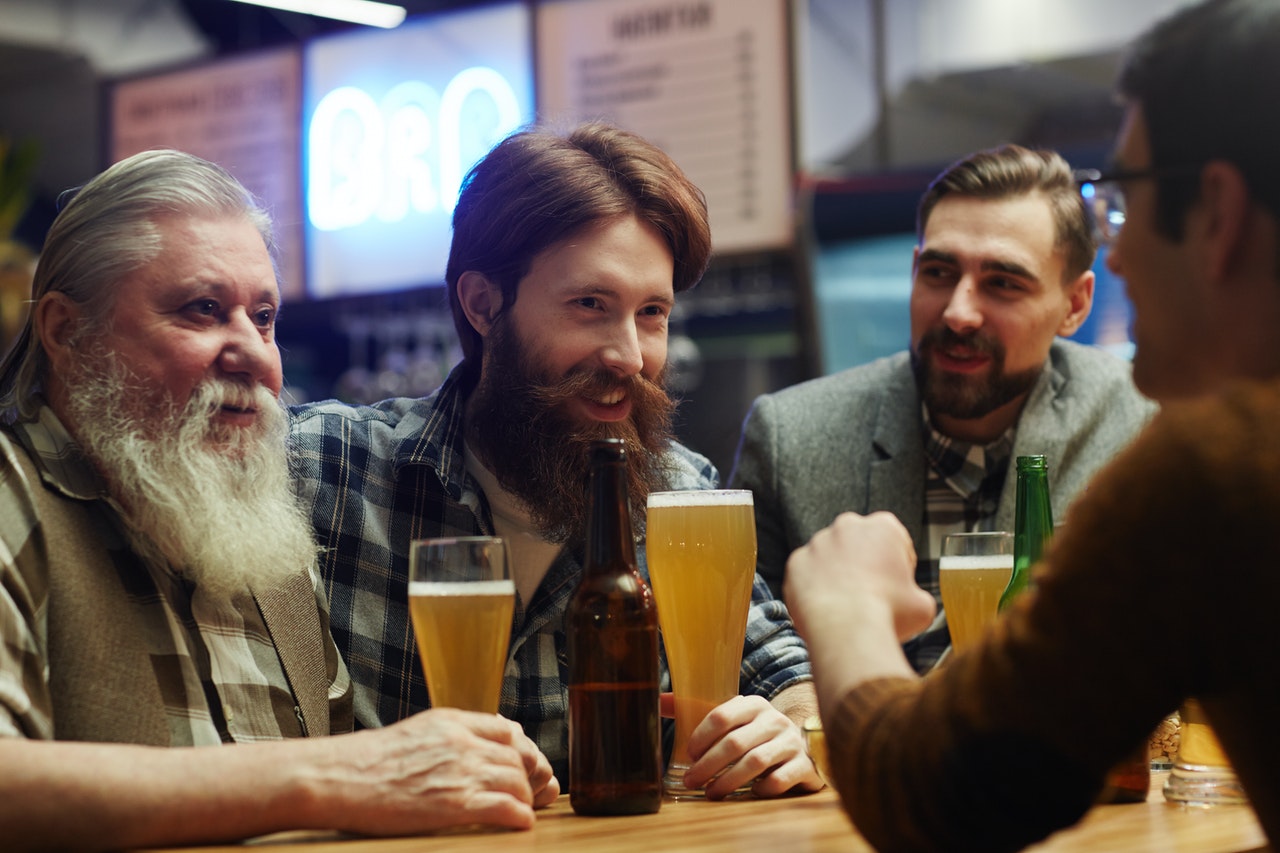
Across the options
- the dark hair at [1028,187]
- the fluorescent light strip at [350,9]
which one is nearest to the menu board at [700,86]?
the fluorescent light strip at [350,9]

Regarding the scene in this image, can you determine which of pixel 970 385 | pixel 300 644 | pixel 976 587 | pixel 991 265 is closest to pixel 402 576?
pixel 300 644

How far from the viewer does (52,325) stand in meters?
1.58

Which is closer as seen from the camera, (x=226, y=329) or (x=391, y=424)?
(x=226, y=329)

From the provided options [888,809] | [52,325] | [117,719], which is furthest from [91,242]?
[888,809]

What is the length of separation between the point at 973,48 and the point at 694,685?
559 centimetres

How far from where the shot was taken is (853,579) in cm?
111

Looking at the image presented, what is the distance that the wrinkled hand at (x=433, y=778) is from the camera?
46.0 inches

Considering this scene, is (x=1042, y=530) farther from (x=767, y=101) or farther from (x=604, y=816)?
(x=767, y=101)

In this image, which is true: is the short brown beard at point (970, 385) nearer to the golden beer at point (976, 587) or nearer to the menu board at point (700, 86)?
the golden beer at point (976, 587)

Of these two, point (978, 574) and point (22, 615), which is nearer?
point (22, 615)

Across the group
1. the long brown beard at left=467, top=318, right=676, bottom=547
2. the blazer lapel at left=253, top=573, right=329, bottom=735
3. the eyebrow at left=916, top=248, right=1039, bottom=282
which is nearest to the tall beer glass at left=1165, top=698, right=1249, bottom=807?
the long brown beard at left=467, top=318, right=676, bottom=547

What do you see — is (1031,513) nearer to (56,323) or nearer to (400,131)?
(56,323)

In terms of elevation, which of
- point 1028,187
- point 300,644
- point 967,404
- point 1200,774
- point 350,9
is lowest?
point 1200,774

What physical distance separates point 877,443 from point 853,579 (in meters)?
1.67
